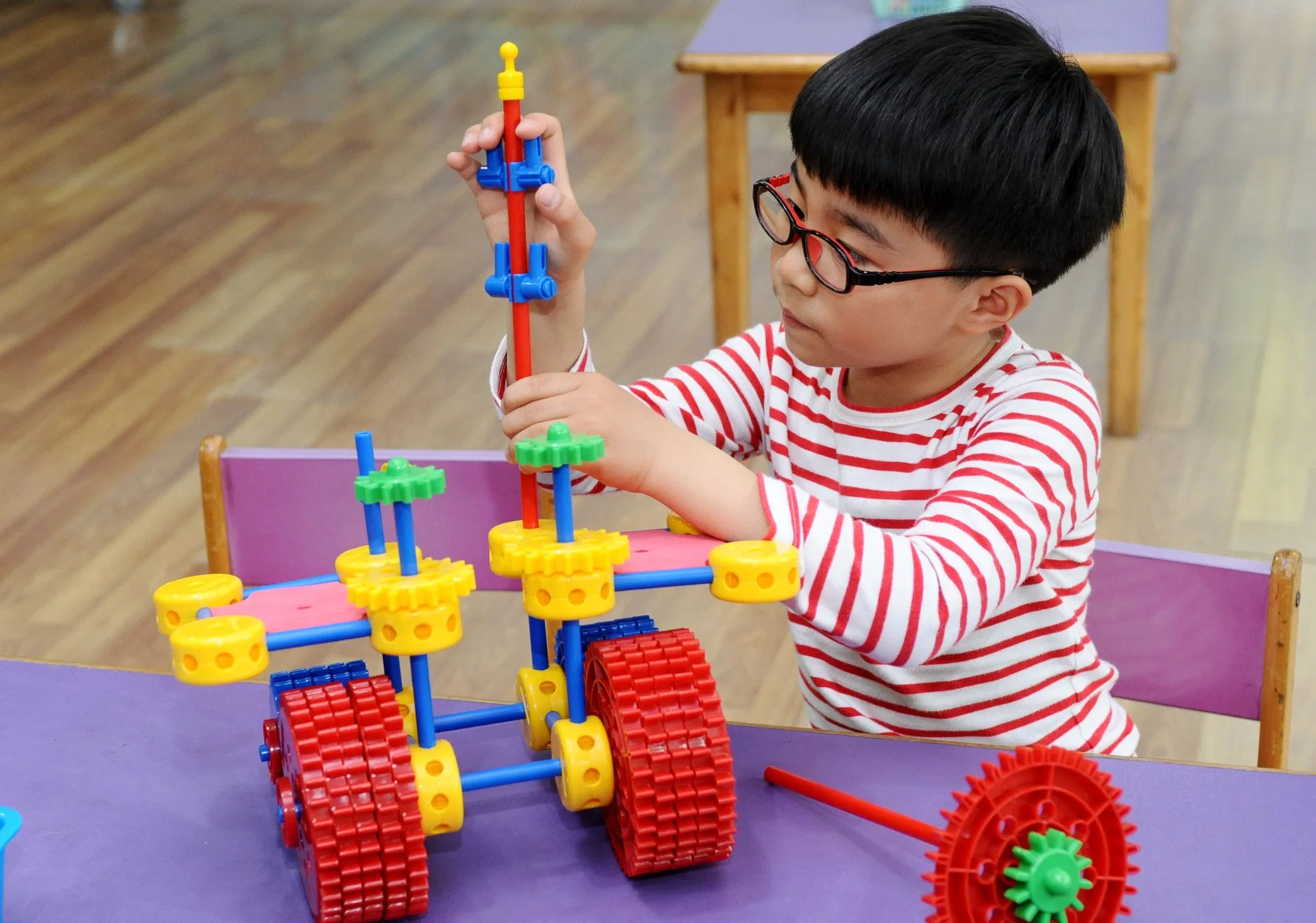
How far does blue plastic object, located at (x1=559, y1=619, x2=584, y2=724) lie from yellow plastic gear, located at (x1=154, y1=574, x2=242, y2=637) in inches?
6.0

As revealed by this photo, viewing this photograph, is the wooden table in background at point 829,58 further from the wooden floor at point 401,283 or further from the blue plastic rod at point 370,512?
the blue plastic rod at point 370,512

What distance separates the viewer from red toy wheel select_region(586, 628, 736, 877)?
0.71 meters

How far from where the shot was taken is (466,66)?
4.20m

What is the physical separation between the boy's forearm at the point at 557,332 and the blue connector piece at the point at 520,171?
238 mm

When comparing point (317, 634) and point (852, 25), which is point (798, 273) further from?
point (852, 25)

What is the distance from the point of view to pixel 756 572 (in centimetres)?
70

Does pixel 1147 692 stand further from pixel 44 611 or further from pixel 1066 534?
pixel 44 611

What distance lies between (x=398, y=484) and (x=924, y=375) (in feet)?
1.39

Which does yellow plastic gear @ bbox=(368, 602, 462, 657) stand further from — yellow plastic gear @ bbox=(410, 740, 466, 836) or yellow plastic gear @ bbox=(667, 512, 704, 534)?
yellow plastic gear @ bbox=(667, 512, 704, 534)

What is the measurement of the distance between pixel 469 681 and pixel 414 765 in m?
1.18

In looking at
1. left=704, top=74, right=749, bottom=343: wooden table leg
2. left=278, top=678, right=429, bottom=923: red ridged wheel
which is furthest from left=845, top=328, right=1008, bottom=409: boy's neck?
left=704, top=74, right=749, bottom=343: wooden table leg

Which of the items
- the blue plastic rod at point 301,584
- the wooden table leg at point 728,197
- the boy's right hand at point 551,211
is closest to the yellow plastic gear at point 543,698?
the blue plastic rod at point 301,584

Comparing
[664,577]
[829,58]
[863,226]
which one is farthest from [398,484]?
[829,58]

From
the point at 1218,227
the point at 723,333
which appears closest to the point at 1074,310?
the point at 1218,227
